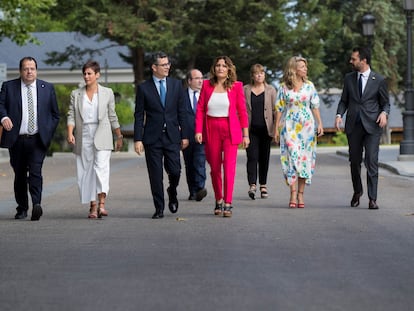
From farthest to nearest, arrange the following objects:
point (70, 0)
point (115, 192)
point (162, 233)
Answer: point (70, 0)
point (115, 192)
point (162, 233)

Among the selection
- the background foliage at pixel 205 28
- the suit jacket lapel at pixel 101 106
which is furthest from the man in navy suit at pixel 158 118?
the background foliage at pixel 205 28

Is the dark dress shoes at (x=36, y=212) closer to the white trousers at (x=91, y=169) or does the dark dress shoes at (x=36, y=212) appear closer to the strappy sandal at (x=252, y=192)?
the white trousers at (x=91, y=169)

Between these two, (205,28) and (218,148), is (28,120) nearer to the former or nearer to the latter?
(218,148)

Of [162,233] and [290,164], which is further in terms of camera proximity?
[290,164]

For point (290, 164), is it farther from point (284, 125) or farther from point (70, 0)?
point (70, 0)

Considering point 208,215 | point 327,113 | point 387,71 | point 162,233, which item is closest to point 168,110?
point 208,215

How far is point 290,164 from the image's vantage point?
14.6 m

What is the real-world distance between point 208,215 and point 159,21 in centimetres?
3104

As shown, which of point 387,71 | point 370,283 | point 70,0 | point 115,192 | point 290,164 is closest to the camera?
point 370,283

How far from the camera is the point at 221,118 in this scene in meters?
13.4

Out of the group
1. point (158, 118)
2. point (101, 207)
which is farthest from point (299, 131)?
point (101, 207)

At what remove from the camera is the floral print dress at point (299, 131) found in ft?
47.8

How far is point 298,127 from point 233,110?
146 centimetres

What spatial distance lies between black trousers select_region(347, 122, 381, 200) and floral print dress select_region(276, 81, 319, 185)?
487 millimetres
